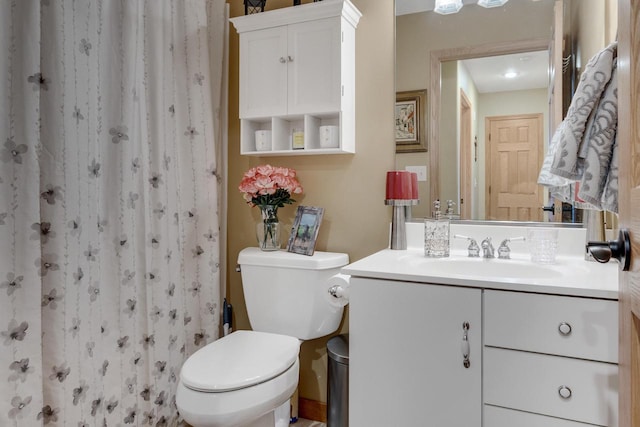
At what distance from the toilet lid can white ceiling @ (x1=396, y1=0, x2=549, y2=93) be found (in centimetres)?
128

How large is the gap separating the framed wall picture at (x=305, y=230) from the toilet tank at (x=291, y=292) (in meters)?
0.04

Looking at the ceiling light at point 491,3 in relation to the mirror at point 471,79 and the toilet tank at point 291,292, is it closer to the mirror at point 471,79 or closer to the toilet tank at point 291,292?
the mirror at point 471,79

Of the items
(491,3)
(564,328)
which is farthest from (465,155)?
(564,328)

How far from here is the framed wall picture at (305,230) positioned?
6.03 feet

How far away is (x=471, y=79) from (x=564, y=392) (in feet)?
3.87

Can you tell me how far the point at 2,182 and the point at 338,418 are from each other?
1.42m

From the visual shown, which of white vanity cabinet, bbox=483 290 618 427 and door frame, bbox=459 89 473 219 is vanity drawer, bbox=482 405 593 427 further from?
door frame, bbox=459 89 473 219

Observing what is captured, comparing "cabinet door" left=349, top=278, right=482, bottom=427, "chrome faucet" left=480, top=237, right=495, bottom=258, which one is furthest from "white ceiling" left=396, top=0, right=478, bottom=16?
"cabinet door" left=349, top=278, right=482, bottom=427

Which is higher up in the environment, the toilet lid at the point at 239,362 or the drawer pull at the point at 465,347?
the drawer pull at the point at 465,347

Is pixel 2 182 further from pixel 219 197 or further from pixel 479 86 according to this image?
pixel 479 86

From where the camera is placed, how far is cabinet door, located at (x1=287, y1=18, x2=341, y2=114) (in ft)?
5.82

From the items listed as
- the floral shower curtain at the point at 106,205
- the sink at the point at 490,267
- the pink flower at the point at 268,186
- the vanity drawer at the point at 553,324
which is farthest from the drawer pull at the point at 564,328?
the floral shower curtain at the point at 106,205

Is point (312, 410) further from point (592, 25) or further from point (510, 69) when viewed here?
point (592, 25)

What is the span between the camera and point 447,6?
1.74 meters
